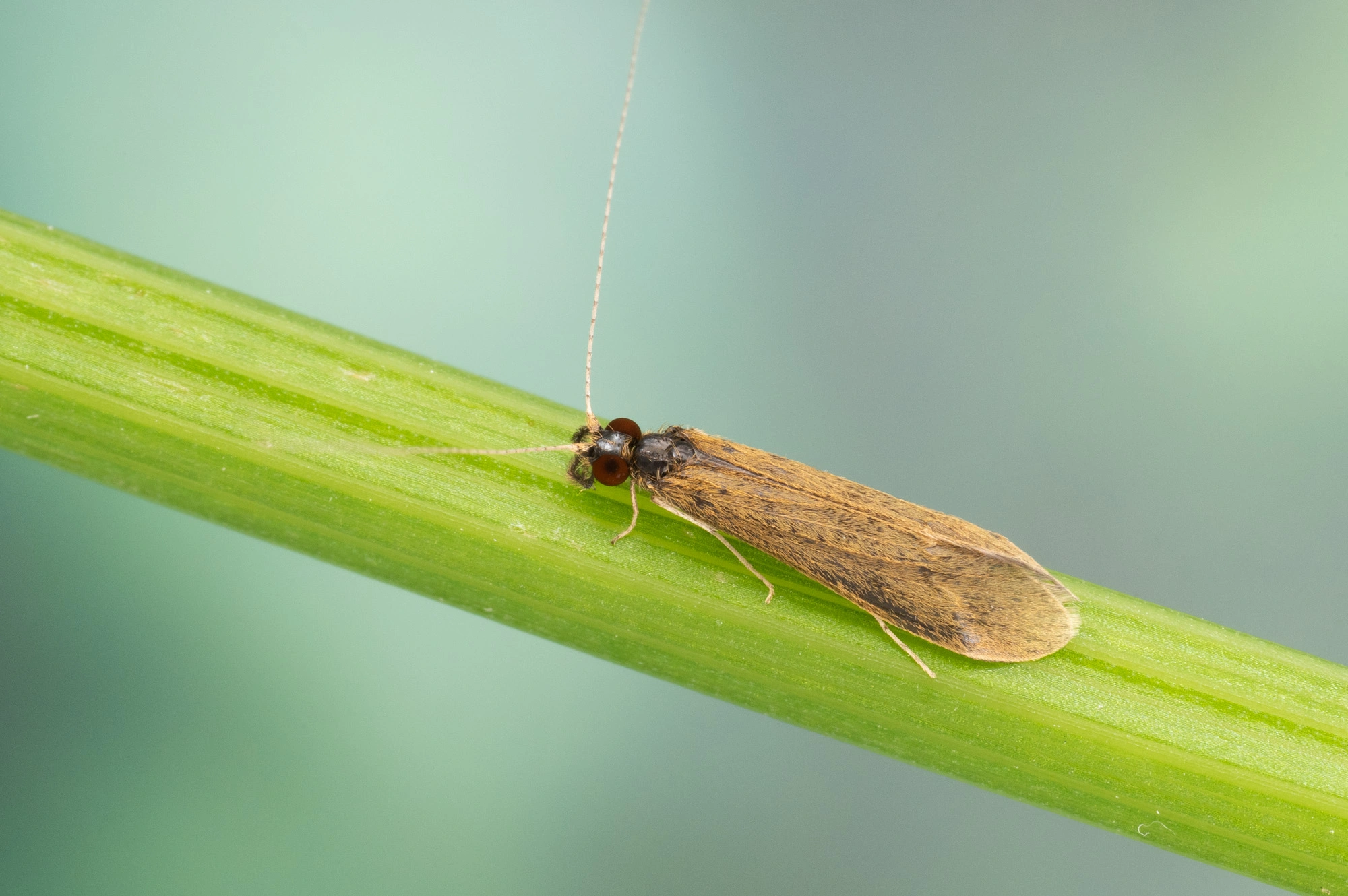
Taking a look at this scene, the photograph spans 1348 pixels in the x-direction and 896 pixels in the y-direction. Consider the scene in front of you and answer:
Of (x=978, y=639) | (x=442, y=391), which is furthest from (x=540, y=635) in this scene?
(x=978, y=639)

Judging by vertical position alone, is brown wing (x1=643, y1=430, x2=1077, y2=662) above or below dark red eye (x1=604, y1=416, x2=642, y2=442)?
below

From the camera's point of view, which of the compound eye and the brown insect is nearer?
the brown insect

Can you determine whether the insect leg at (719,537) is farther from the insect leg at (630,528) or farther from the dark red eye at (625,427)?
the dark red eye at (625,427)

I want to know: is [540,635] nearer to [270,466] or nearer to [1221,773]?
[270,466]

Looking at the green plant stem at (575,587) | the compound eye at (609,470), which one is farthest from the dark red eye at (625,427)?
the green plant stem at (575,587)

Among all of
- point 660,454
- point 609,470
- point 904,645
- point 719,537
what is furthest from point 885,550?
point 609,470

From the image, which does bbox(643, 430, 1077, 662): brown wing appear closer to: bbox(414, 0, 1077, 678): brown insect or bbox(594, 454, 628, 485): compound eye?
bbox(414, 0, 1077, 678): brown insect

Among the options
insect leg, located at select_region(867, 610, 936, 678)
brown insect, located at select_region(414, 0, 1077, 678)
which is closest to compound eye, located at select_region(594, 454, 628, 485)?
brown insect, located at select_region(414, 0, 1077, 678)

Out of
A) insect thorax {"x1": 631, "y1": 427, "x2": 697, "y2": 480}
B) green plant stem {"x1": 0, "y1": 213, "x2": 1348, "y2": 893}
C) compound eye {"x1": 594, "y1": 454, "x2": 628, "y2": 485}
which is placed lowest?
green plant stem {"x1": 0, "y1": 213, "x2": 1348, "y2": 893}
